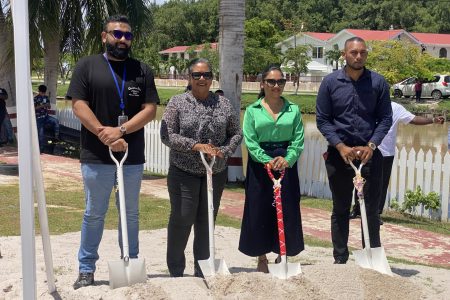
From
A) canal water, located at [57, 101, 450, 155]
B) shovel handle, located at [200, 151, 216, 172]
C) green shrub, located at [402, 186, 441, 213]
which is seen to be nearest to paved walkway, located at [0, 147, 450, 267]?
green shrub, located at [402, 186, 441, 213]

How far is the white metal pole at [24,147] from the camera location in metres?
3.54

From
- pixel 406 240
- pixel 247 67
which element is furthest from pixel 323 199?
pixel 247 67

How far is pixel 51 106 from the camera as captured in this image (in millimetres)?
17672

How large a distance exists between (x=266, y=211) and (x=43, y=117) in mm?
12383

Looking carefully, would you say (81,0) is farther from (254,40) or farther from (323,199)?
(254,40)

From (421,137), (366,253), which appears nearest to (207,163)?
(366,253)

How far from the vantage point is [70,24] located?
16.7 metres

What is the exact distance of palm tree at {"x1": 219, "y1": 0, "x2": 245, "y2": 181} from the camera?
36.3ft

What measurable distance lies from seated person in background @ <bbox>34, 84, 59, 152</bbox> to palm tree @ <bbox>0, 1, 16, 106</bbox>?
1017 mm

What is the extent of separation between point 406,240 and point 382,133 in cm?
281

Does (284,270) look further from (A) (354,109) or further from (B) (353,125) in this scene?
(A) (354,109)

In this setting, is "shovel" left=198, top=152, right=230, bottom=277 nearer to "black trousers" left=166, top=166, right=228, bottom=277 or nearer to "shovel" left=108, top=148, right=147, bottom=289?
"black trousers" left=166, top=166, right=228, bottom=277

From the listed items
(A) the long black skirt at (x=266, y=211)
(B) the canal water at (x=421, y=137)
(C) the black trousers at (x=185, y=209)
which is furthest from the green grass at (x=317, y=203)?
(B) the canal water at (x=421, y=137)

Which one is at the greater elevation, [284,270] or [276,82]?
[276,82]
